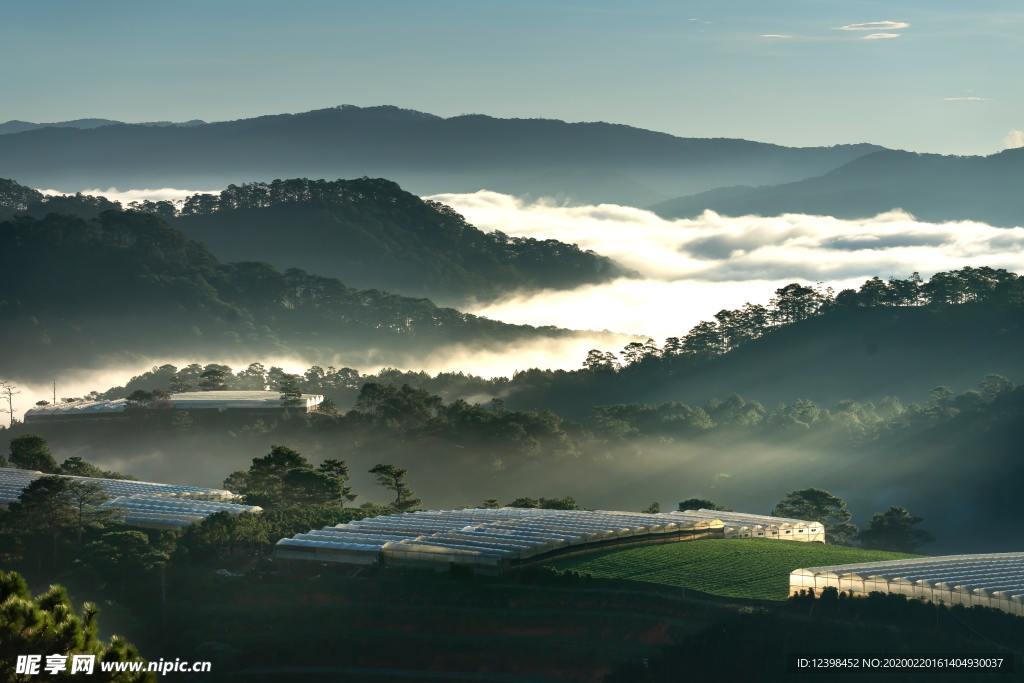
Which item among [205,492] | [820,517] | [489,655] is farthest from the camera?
[820,517]

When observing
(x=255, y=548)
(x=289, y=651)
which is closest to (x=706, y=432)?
(x=255, y=548)

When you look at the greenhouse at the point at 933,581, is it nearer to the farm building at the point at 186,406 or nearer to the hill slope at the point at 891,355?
the hill slope at the point at 891,355

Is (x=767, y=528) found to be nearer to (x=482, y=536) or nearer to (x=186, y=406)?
(x=482, y=536)

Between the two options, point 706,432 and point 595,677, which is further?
point 706,432

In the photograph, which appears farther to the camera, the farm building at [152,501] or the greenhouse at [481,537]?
the farm building at [152,501]

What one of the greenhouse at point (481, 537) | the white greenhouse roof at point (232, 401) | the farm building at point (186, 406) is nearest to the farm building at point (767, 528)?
the greenhouse at point (481, 537)

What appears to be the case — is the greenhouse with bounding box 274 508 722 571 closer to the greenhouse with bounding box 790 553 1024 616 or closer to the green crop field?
the green crop field

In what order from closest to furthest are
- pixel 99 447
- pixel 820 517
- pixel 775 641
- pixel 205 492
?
pixel 775 641
pixel 205 492
pixel 820 517
pixel 99 447

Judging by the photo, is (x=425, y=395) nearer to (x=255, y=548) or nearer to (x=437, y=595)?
(x=255, y=548)

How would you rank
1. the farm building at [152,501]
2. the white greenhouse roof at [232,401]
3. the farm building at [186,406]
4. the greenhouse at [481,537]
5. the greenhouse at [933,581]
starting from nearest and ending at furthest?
the greenhouse at [933,581], the greenhouse at [481,537], the farm building at [152,501], the farm building at [186,406], the white greenhouse roof at [232,401]
